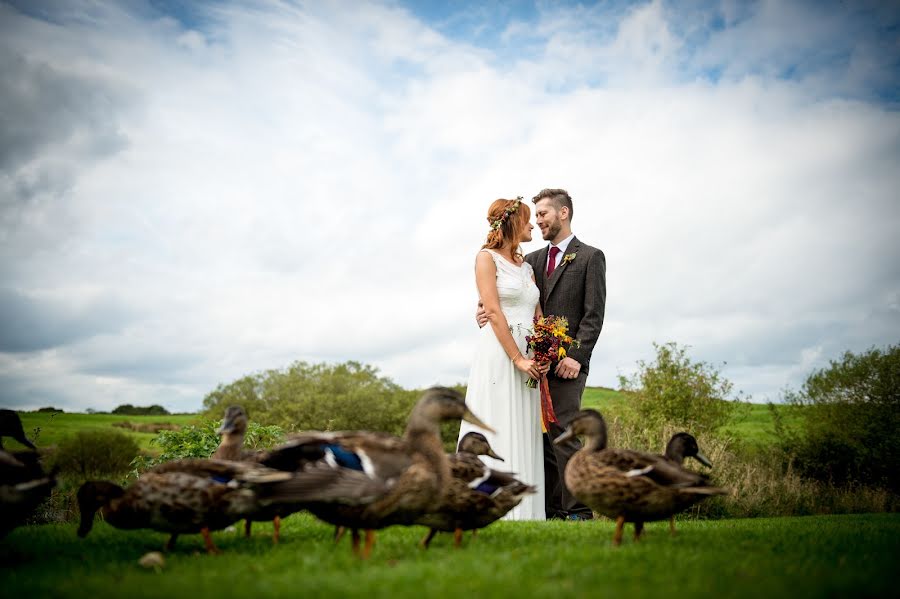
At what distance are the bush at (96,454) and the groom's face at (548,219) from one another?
633 inches

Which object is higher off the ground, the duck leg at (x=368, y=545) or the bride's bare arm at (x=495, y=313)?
the bride's bare arm at (x=495, y=313)

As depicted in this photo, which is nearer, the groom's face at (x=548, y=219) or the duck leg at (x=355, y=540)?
the duck leg at (x=355, y=540)

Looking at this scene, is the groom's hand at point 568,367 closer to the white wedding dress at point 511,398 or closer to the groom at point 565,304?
the groom at point 565,304

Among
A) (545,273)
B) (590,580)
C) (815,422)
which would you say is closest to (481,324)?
(545,273)

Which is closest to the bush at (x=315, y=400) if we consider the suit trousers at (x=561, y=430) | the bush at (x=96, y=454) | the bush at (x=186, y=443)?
the bush at (x=96, y=454)

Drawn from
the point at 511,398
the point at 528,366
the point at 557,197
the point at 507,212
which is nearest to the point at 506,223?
the point at 507,212

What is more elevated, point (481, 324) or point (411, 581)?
point (481, 324)

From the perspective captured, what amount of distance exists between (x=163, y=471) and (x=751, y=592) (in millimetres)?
4885

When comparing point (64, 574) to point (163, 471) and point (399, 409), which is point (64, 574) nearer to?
point (163, 471)

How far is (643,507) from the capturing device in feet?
18.9

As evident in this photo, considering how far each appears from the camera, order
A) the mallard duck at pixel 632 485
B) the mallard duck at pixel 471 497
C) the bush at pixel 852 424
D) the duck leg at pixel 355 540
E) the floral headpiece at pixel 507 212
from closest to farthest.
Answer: the duck leg at pixel 355 540
the mallard duck at pixel 471 497
the mallard duck at pixel 632 485
the floral headpiece at pixel 507 212
the bush at pixel 852 424

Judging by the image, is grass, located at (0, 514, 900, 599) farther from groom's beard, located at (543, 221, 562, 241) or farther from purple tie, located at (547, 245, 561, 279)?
groom's beard, located at (543, 221, 562, 241)

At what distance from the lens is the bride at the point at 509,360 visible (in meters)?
9.29

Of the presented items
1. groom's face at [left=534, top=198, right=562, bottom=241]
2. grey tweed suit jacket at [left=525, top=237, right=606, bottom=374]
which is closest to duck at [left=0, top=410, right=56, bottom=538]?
grey tweed suit jacket at [left=525, top=237, right=606, bottom=374]
